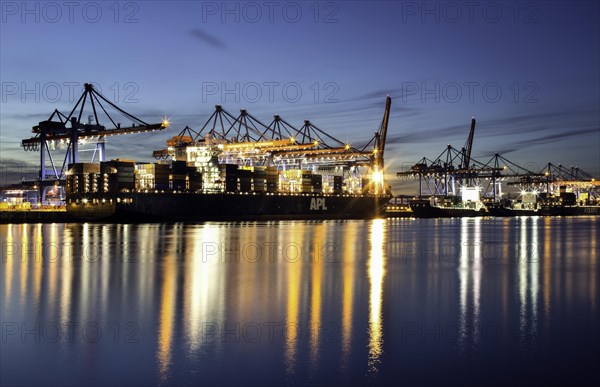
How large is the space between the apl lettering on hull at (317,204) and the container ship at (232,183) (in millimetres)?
170

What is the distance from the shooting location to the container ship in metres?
69.2

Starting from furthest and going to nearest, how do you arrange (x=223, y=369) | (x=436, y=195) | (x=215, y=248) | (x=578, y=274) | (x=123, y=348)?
1. (x=436, y=195)
2. (x=215, y=248)
3. (x=578, y=274)
4. (x=123, y=348)
5. (x=223, y=369)

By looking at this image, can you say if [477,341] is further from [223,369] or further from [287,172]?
[287,172]

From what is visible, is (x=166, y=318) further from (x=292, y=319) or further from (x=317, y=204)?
(x=317, y=204)

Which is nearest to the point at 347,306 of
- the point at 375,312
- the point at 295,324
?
the point at 375,312

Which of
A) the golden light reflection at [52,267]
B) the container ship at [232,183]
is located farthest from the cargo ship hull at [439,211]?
the golden light reflection at [52,267]

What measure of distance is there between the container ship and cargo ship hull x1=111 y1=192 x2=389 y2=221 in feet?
0.39

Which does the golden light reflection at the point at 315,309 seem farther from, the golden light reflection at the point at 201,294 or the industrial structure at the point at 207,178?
the industrial structure at the point at 207,178

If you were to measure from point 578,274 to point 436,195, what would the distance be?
121364mm

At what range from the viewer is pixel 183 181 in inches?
2891

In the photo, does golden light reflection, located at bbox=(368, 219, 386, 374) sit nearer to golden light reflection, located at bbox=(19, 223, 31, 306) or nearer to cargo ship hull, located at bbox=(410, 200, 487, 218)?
golden light reflection, located at bbox=(19, 223, 31, 306)

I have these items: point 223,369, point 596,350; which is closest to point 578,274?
point 596,350

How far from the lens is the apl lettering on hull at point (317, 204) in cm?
9075

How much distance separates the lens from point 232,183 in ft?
255
